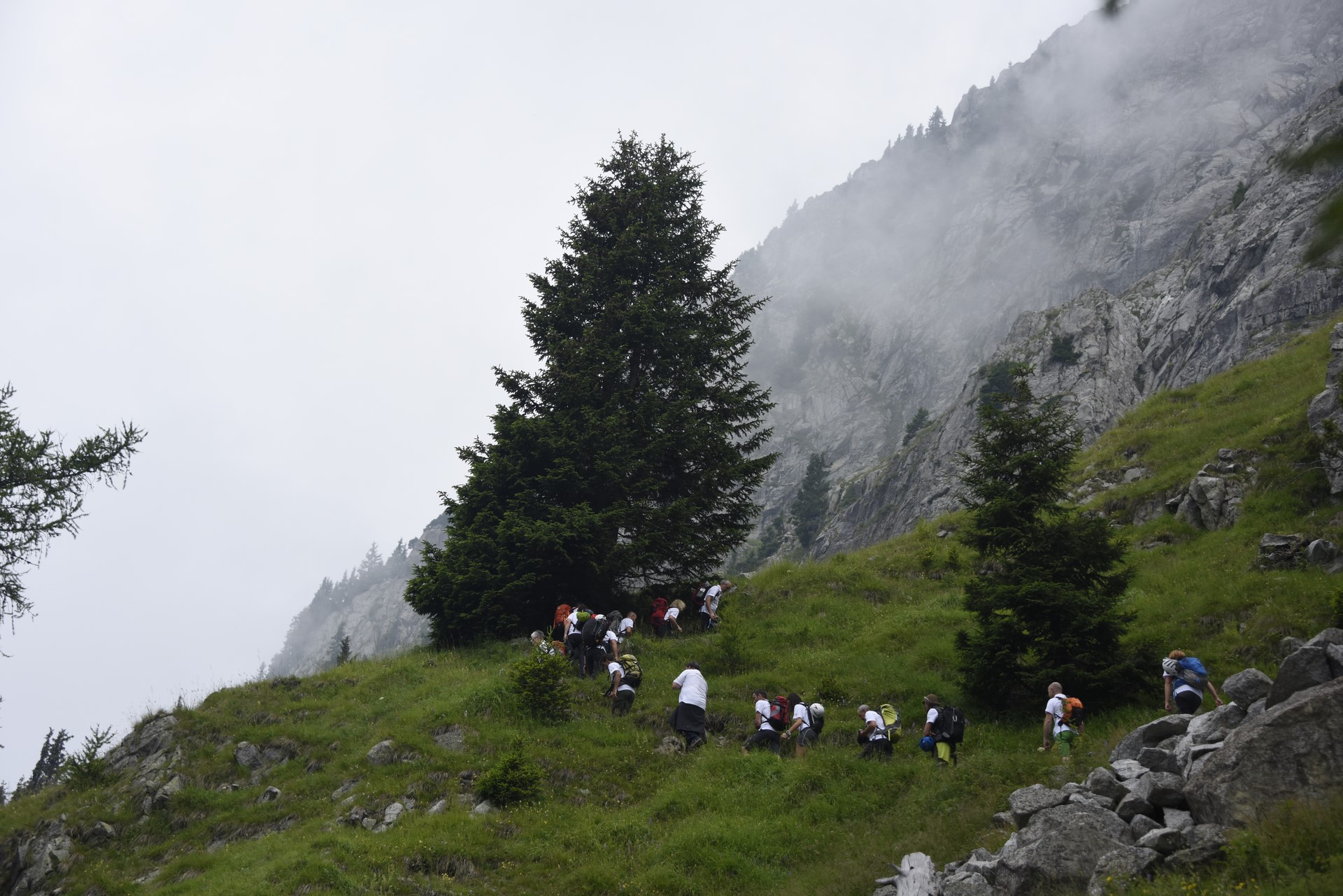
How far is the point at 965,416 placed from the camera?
79062 millimetres

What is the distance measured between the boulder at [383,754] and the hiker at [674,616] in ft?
26.8

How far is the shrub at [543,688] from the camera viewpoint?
1587 centimetres

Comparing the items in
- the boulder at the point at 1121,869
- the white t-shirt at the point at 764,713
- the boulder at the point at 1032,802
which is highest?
the white t-shirt at the point at 764,713

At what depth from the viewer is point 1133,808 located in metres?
8.28

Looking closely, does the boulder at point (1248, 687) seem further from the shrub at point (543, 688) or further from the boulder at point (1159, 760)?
the shrub at point (543, 688)

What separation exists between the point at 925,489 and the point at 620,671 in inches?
2697

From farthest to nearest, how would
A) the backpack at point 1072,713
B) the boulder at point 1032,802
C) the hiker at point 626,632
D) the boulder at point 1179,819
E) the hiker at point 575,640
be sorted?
the hiker at point 626,632 < the hiker at point 575,640 < the backpack at point 1072,713 < the boulder at point 1032,802 < the boulder at point 1179,819

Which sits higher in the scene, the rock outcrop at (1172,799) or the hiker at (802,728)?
the hiker at (802,728)

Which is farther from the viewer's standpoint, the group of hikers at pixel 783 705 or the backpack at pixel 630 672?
the backpack at pixel 630 672

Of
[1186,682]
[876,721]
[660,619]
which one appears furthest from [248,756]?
[1186,682]

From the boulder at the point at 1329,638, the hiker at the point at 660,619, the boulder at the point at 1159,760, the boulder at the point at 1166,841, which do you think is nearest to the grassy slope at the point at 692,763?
the boulder at the point at 1166,841

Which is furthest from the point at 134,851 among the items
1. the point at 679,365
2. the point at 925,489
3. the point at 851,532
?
the point at 851,532

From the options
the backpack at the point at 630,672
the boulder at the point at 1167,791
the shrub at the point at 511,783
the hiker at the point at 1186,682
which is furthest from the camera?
the backpack at the point at 630,672

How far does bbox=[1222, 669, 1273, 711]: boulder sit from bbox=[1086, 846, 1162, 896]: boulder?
3958mm
